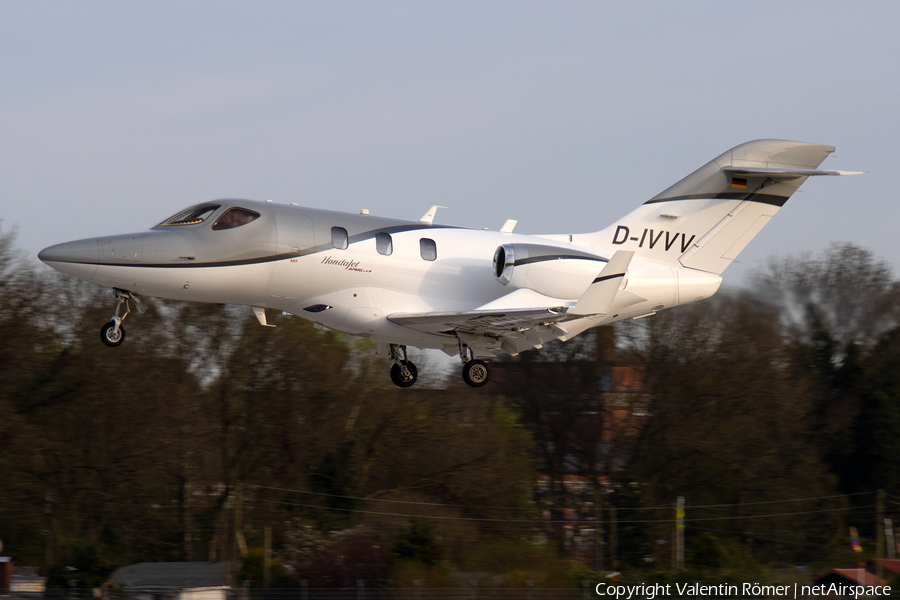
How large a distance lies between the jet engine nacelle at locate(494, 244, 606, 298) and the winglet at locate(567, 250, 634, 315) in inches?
52.0

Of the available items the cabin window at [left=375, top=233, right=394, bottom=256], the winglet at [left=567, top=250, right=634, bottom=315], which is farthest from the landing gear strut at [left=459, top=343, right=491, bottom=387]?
the winglet at [left=567, top=250, right=634, bottom=315]

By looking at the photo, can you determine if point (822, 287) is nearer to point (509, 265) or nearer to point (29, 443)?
point (509, 265)

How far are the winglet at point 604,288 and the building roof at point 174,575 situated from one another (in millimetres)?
Result: 12965

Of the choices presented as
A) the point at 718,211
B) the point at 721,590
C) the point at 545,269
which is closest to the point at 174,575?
the point at 721,590

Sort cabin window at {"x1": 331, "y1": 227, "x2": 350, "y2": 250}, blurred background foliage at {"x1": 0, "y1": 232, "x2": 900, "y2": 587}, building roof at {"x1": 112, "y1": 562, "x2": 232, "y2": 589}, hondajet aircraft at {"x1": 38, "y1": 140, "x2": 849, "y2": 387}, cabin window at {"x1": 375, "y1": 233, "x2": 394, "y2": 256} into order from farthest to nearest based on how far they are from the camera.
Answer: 1. blurred background foliage at {"x1": 0, "y1": 232, "x2": 900, "y2": 587}
2. building roof at {"x1": 112, "y1": 562, "x2": 232, "y2": 589}
3. cabin window at {"x1": 375, "y1": 233, "x2": 394, "y2": 256}
4. cabin window at {"x1": 331, "y1": 227, "x2": 350, "y2": 250}
5. hondajet aircraft at {"x1": 38, "y1": 140, "x2": 849, "y2": 387}

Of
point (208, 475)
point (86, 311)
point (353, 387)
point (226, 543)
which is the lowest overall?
point (226, 543)

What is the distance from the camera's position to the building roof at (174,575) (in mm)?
23594

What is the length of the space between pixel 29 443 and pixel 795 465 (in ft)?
88.3

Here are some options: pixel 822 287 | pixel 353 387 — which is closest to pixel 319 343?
pixel 353 387

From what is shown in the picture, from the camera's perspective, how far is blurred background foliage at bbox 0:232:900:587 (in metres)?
30.1

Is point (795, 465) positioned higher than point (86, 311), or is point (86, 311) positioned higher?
point (86, 311)

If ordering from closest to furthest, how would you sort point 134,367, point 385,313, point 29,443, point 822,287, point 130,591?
point 385,313 → point 130,591 → point 29,443 → point 134,367 → point 822,287

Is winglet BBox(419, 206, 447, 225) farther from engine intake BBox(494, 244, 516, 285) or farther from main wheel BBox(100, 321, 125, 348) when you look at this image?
main wheel BBox(100, 321, 125, 348)

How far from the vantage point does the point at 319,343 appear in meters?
35.9
